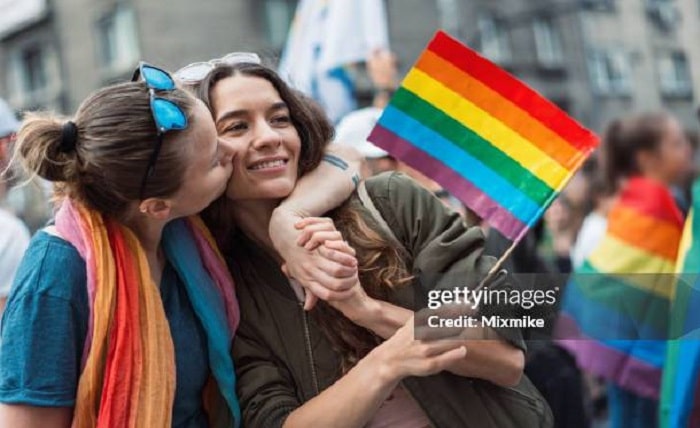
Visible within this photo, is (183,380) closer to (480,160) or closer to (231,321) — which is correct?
(231,321)

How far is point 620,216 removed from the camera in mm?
3637

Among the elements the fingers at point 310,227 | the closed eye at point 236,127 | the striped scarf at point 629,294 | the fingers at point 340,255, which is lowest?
the striped scarf at point 629,294

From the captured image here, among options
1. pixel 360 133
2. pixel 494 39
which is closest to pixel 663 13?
pixel 494 39

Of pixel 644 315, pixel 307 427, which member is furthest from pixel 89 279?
pixel 644 315

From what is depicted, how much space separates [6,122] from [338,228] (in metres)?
1.43

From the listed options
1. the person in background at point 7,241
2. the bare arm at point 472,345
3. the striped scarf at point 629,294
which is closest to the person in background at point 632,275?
the striped scarf at point 629,294

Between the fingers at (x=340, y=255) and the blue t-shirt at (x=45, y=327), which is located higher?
the fingers at (x=340, y=255)

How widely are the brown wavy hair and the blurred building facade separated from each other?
15.5m

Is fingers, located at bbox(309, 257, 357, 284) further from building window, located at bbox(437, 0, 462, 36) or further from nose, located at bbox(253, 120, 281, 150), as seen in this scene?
building window, located at bbox(437, 0, 462, 36)

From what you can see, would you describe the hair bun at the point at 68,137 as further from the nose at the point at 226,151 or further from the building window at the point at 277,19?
the building window at the point at 277,19

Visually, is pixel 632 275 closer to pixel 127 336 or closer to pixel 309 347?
pixel 309 347

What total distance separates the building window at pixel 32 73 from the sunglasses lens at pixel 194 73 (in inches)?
774

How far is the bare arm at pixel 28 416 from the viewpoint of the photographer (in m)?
1.74

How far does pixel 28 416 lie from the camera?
174 cm
